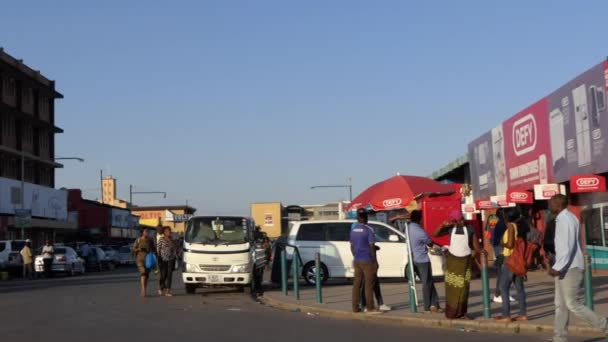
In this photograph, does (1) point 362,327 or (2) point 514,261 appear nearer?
(2) point 514,261

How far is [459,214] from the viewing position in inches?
547

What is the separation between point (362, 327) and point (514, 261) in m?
2.69

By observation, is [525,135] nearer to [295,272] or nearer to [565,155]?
[565,155]

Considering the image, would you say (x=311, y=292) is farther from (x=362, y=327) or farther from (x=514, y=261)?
(x=514, y=261)

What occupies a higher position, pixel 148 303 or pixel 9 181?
pixel 9 181

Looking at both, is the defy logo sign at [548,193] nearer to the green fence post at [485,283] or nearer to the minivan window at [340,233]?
the minivan window at [340,233]

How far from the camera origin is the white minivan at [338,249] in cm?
2328

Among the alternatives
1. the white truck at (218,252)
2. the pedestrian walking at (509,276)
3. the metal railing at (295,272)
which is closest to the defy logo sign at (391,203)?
the metal railing at (295,272)

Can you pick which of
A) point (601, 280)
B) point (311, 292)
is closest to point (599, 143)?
point (601, 280)

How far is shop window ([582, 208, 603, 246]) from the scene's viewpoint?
995 inches

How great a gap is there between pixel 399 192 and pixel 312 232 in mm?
5056

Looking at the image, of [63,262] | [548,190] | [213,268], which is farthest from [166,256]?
[63,262]

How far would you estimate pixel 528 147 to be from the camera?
29.3 m

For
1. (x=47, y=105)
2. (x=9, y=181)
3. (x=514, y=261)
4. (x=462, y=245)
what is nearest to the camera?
(x=514, y=261)
